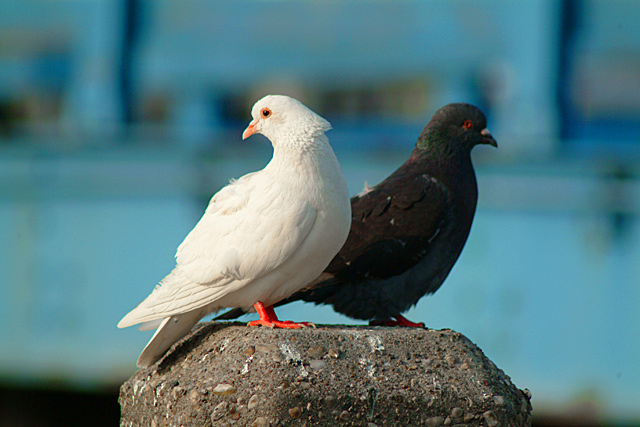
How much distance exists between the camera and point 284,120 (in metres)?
3.35

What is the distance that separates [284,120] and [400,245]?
1.24 metres

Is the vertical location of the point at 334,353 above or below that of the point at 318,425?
above

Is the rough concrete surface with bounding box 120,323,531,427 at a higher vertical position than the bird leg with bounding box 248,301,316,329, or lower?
lower

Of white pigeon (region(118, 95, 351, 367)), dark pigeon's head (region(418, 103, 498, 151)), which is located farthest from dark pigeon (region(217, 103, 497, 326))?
white pigeon (region(118, 95, 351, 367))

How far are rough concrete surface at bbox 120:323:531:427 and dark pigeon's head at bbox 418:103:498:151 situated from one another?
1.65 m

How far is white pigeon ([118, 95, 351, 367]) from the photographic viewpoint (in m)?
3.14

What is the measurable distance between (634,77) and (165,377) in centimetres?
664

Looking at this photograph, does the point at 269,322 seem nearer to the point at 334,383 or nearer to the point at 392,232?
the point at 334,383

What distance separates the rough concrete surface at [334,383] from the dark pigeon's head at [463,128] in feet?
5.42

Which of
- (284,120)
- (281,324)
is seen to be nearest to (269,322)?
(281,324)

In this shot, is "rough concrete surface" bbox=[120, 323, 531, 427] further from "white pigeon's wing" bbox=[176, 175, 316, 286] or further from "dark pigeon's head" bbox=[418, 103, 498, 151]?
"dark pigeon's head" bbox=[418, 103, 498, 151]

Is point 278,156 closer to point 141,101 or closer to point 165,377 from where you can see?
point 165,377

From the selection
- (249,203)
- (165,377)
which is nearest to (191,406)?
(165,377)

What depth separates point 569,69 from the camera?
23.8 ft
